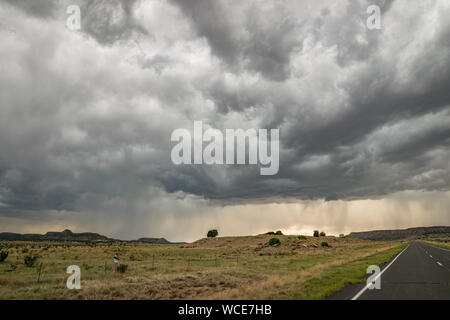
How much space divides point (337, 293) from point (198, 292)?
7226mm

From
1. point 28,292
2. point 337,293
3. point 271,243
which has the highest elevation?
point 337,293

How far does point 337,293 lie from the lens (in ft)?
42.3

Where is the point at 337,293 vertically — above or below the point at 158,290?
above

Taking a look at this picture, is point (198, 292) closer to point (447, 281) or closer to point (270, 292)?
point (270, 292)

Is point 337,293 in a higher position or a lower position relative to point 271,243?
higher
